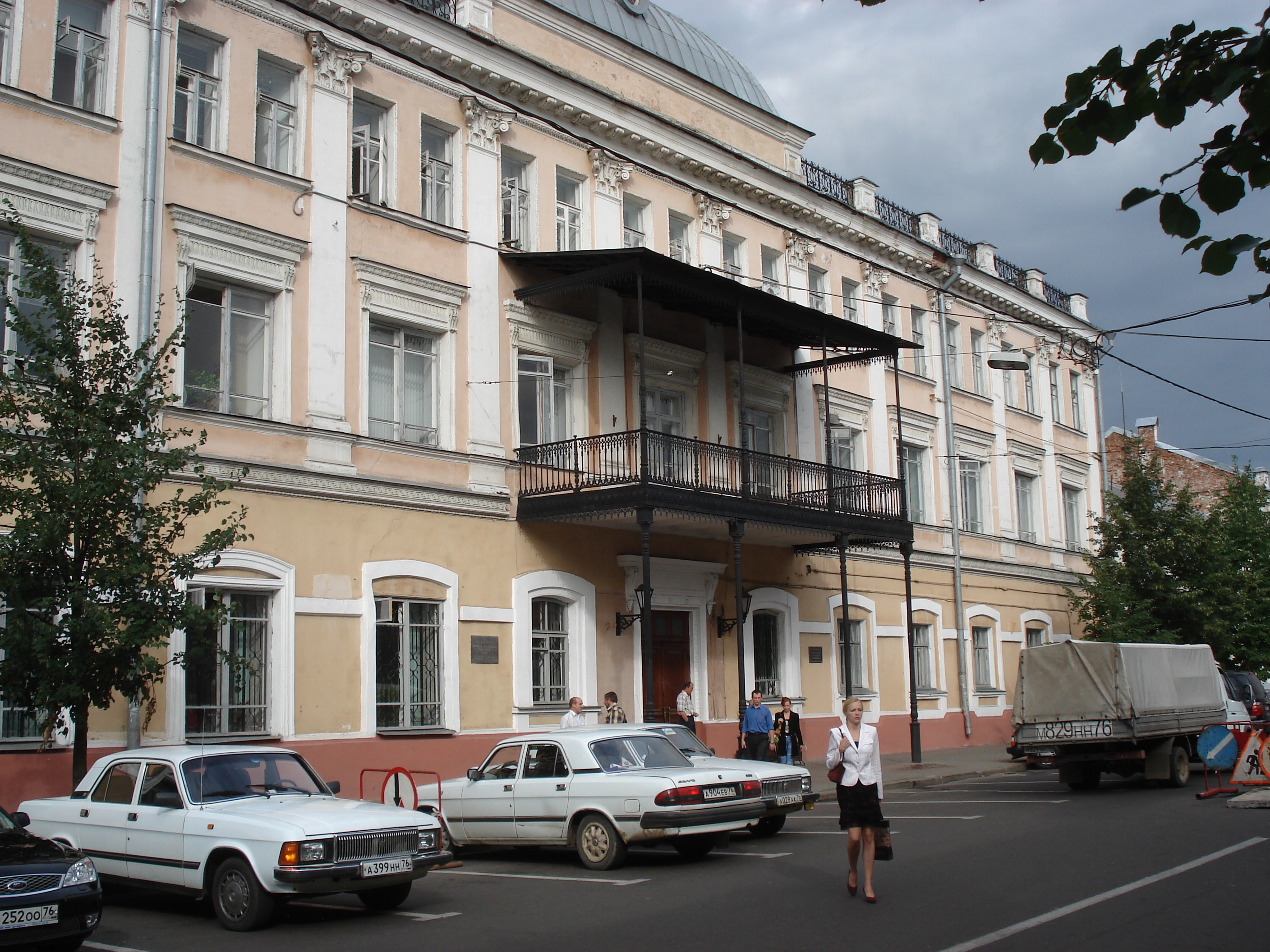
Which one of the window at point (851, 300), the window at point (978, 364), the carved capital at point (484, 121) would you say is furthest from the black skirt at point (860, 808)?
the window at point (978, 364)

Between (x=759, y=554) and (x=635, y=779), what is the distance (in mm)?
13309

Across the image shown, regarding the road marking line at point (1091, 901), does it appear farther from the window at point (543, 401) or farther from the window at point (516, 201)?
the window at point (516, 201)

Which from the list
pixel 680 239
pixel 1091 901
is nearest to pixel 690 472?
pixel 680 239

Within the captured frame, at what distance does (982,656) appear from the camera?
1278 inches

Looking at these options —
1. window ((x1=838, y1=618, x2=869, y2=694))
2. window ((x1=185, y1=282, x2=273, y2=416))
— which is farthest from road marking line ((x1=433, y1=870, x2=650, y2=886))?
window ((x1=838, y1=618, x2=869, y2=694))

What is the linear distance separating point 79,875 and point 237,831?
56.4 inches

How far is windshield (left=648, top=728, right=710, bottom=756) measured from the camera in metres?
14.2

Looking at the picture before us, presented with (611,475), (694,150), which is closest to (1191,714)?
(611,475)

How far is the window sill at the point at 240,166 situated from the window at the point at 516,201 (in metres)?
4.10

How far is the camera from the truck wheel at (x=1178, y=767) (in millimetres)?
19172

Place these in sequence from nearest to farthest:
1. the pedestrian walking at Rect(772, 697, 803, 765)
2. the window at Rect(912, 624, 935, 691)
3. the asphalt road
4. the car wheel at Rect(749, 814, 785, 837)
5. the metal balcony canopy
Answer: the asphalt road, the car wheel at Rect(749, 814, 785, 837), the metal balcony canopy, the pedestrian walking at Rect(772, 697, 803, 765), the window at Rect(912, 624, 935, 691)

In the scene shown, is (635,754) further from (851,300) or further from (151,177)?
(851,300)

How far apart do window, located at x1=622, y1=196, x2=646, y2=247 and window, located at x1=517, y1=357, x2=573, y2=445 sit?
11.5 feet

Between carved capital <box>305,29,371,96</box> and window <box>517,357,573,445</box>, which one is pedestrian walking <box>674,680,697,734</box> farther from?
carved capital <box>305,29,371,96</box>
